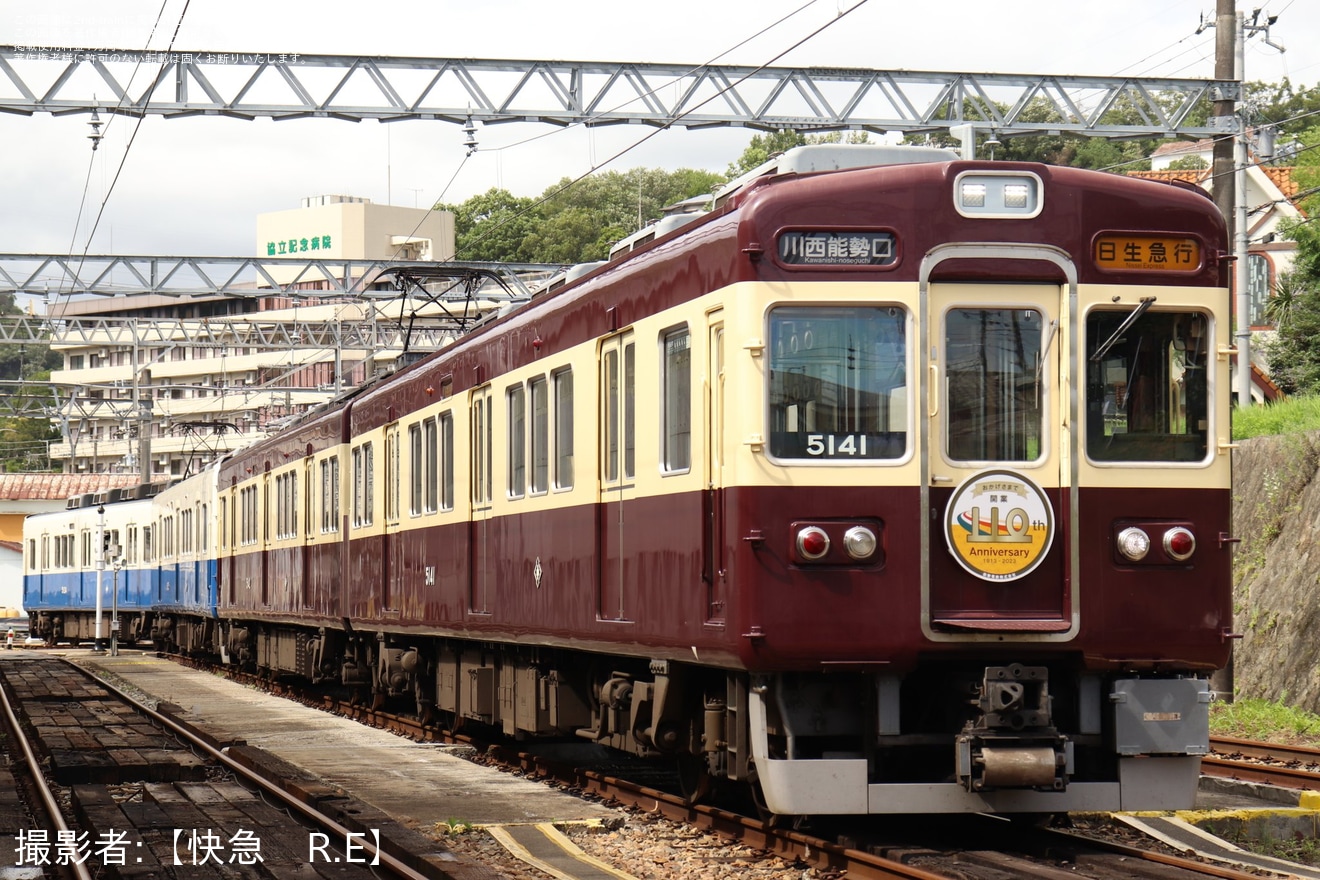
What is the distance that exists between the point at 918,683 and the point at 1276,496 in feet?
37.0

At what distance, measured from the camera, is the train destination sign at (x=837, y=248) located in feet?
28.2

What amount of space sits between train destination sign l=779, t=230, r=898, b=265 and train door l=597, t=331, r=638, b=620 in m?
1.75

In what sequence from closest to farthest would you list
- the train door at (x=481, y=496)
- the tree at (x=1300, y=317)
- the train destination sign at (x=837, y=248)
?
the train destination sign at (x=837, y=248)
the train door at (x=481, y=496)
the tree at (x=1300, y=317)

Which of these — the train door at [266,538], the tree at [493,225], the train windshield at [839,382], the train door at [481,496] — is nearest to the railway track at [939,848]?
the train windshield at [839,382]

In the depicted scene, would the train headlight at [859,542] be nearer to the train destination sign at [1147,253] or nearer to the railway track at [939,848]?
the railway track at [939,848]

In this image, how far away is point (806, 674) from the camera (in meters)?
8.62

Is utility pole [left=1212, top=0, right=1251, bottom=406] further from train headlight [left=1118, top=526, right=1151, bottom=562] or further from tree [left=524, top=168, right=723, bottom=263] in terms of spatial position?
tree [left=524, top=168, right=723, bottom=263]

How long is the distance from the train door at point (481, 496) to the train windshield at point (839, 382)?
503 centimetres

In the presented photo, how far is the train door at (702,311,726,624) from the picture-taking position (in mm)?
8727

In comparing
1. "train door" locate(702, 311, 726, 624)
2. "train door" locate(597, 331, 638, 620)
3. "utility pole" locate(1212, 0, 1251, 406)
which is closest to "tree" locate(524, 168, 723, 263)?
"utility pole" locate(1212, 0, 1251, 406)

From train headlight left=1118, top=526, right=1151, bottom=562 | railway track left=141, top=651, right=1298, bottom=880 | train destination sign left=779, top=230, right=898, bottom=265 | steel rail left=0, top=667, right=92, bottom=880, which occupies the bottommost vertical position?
steel rail left=0, top=667, right=92, bottom=880

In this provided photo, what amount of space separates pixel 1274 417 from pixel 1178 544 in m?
14.6

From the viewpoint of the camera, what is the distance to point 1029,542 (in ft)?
27.9

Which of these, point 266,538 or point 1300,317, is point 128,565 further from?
point 1300,317
